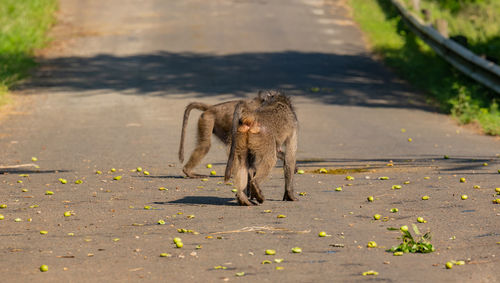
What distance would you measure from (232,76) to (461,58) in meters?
4.69

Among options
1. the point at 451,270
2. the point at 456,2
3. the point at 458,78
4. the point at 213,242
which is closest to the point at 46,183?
the point at 213,242

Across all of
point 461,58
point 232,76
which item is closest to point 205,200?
point 461,58

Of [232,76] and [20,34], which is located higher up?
[20,34]

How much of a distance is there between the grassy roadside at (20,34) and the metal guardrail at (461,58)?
27.5 feet

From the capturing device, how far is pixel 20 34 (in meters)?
21.5

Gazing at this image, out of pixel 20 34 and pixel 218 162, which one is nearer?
pixel 218 162

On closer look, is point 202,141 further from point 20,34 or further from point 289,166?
point 20,34

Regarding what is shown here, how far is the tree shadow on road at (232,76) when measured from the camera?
55.8 ft

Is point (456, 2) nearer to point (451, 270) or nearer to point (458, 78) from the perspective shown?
point (458, 78)

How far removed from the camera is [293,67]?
64.5ft

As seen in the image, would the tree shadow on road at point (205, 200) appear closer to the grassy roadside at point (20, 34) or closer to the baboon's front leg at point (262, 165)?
the baboon's front leg at point (262, 165)

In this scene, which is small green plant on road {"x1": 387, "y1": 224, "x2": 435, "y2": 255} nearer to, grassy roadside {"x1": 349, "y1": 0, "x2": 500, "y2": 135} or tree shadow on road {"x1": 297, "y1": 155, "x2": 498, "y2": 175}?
tree shadow on road {"x1": 297, "y1": 155, "x2": 498, "y2": 175}

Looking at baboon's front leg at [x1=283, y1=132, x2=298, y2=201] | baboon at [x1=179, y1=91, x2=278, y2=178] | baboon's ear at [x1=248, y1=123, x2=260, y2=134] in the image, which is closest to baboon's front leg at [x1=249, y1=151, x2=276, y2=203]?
baboon's ear at [x1=248, y1=123, x2=260, y2=134]

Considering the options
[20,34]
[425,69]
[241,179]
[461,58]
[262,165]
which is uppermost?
[262,165]
